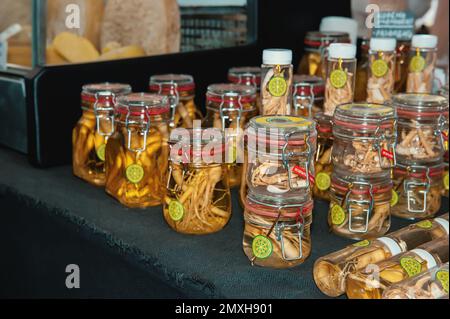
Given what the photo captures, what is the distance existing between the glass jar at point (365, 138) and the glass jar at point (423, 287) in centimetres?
31

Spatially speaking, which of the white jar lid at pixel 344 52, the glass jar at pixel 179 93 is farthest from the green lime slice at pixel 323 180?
the glass jar at pixel 179 93

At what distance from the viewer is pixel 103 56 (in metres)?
1.59

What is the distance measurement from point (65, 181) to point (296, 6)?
877 millimetres

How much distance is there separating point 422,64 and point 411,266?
2.04 ft

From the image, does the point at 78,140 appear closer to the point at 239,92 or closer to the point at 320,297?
the point at 239,92

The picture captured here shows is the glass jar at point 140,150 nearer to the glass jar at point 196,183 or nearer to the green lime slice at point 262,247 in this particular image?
the glass jar at point 196,183

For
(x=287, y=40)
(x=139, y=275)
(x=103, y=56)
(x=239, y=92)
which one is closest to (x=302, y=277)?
(x=139, y=275)

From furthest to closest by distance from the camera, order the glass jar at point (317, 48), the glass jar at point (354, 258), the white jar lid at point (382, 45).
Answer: the glass jar at point (317, 48), the white jar lid at point (382, 45), the glass jar at point (354, 258)

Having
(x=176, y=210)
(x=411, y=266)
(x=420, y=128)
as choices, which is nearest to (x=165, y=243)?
(x=176, y=210)

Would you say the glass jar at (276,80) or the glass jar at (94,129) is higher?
the glass jar at (276,80)

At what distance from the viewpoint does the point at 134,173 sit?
124 cm

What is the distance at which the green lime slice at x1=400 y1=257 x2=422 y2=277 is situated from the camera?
87 cm

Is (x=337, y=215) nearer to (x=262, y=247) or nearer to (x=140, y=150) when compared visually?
(x=262, y=247)

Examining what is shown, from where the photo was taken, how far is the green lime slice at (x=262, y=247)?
Answer: 98 cm
